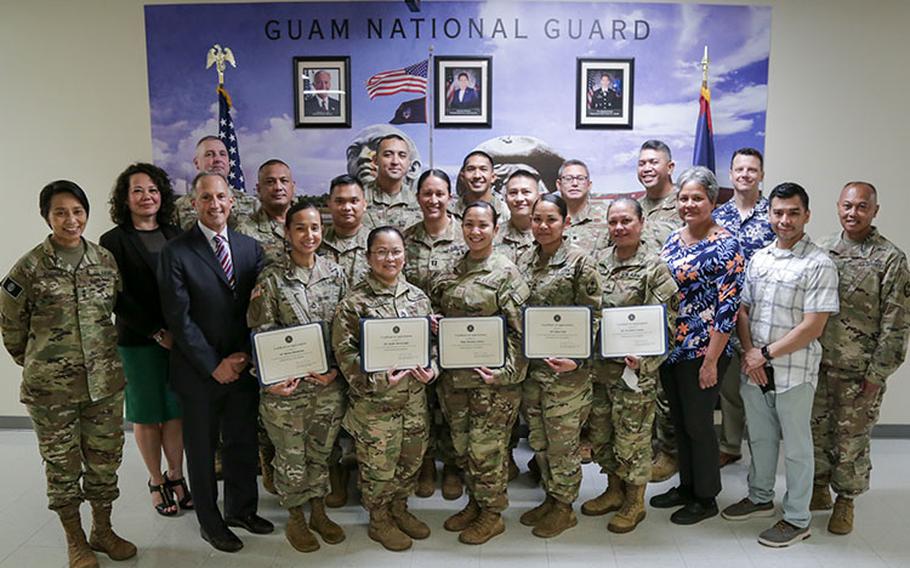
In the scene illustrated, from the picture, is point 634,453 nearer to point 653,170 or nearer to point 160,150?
point 653,170

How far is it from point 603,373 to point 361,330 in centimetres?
121

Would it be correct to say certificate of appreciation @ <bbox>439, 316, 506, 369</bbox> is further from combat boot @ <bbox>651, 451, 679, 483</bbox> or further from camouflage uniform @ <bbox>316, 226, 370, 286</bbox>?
combat boot @ <bbox>651, 451, 679, 483</bbox>

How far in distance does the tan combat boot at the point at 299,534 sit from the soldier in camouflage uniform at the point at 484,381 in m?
0.72

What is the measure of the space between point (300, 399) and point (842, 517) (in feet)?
9.05

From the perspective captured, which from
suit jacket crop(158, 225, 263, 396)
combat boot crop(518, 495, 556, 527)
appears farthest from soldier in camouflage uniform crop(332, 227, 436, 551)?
combat boot crop(518, 495, 556, 527)

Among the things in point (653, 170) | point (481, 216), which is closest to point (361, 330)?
point (481, 216)

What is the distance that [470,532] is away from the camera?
3184mm

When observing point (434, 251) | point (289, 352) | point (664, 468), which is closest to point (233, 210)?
point (434, 251)

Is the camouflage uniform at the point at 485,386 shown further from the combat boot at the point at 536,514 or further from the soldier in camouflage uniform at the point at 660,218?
the soldier in camouflage uniform at the point at 660,218

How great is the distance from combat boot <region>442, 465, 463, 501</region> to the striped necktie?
1.63m

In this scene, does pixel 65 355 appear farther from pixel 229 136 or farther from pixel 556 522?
pixel 556 522

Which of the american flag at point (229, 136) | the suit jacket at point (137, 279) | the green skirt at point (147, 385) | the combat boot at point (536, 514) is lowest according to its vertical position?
the combat boot at point (536, 514)

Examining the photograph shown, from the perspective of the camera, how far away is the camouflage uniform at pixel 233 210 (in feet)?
12.9

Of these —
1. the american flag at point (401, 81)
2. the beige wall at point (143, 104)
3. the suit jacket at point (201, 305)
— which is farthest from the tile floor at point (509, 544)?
the american flag at point (401, 81)
